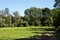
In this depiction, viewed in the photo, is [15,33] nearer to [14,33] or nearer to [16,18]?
[14,33]

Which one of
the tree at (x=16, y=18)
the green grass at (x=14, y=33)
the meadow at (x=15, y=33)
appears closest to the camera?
the meadow at (x=15, y=33)

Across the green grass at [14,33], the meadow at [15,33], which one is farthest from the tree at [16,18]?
the green grass at [14,33]

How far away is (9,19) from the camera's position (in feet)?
240

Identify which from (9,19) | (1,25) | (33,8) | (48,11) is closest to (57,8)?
(1,25)

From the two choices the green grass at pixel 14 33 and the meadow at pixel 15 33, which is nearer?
the meadow at pixel 15 33

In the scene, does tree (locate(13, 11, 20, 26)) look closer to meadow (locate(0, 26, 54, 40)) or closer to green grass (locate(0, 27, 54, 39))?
meadow (locate(0, 26, 54, 40))

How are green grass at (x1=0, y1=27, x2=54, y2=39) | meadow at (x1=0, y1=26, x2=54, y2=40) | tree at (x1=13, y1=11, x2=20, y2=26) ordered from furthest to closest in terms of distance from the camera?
tree at (x1=13, y1=11, x2=20, y2=26) < green grass at (x1=0, y1=27, x2=54, y2=39) < meadow at (x1=0, y1=26, x2=54, y2=40)

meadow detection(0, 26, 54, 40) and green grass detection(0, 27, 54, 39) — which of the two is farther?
green grass detection(0, 27, 54, 39)

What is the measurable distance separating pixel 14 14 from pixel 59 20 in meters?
50.6

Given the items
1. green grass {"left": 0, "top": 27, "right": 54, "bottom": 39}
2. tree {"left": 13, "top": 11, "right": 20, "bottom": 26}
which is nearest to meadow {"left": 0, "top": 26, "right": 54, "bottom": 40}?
green grass {"left": 0, "top": 27, "right": 54, "bottom": 39}

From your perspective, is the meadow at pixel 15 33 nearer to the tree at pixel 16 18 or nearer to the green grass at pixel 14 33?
the green grass at pixel 14 33

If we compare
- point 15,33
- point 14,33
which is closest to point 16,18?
point 15,33

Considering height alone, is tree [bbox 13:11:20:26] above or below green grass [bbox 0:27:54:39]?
→ above

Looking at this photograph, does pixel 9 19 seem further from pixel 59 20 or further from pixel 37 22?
pixel 59 20
